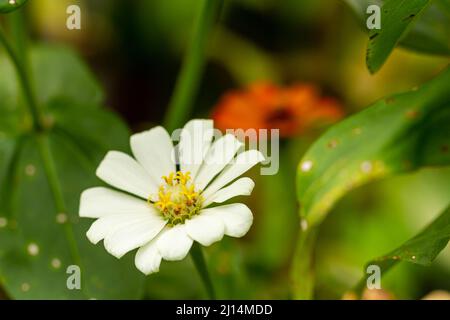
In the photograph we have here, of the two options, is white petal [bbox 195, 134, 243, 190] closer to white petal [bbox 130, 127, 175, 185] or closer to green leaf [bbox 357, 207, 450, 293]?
white petal [bbox 130, 127, 175, 185]

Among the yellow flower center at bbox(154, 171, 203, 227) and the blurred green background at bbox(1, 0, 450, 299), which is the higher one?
the blurred green background at bbox(1, 0, 450, 299)

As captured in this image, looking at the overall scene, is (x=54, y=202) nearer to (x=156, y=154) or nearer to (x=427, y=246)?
(x=156, y=154)

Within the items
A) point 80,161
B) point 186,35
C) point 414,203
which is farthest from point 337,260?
point 186,35

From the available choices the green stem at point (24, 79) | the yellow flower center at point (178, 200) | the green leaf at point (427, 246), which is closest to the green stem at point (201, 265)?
the yellow flower center at point (178, 200)

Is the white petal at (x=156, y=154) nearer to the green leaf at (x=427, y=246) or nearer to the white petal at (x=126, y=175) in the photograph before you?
the white petal at (x=126, y=175)

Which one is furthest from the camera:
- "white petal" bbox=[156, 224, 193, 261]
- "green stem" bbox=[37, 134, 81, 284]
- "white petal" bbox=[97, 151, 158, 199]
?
"green stem" bbox=[37, 134, 81, 284]

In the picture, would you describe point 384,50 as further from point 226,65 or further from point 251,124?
point 226,65

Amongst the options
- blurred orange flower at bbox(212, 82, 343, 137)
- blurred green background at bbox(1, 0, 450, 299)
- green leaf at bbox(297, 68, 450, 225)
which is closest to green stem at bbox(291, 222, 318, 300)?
green leaf at bbox(297, 68, 450, 225)
